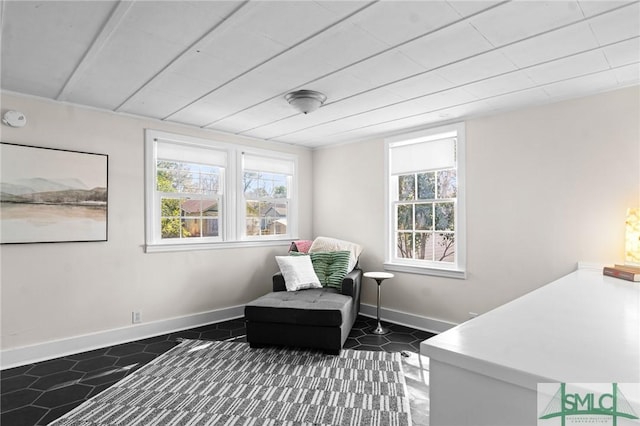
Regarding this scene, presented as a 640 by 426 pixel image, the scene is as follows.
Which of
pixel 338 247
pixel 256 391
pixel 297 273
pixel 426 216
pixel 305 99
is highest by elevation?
pixel 305 99

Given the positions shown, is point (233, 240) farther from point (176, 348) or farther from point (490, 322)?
point (490, 322)

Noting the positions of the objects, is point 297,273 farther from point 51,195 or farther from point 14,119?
point 14,119

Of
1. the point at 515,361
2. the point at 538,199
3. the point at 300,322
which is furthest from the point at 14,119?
the point at 538,199

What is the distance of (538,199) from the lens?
10.7ft

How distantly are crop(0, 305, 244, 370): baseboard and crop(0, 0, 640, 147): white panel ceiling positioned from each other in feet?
7.67

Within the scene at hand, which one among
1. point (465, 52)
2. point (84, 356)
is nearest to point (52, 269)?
point (84, 356)

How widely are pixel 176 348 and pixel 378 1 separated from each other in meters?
3.49

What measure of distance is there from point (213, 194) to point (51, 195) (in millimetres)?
1673

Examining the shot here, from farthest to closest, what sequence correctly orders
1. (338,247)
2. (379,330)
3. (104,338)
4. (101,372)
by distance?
(338,247), (379,330), (104,338), (101,372)

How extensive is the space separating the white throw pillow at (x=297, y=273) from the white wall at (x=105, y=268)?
0.88 meters

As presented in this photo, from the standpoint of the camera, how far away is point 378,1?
68.0 inches

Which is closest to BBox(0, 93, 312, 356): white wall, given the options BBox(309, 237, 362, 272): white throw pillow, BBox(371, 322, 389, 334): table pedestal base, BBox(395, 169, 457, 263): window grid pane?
BBox(309, 237, 362, 272): white throw pillow

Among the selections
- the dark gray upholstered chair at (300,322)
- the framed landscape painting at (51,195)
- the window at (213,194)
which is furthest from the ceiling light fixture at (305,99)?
the framed landscape painting at (51,195)

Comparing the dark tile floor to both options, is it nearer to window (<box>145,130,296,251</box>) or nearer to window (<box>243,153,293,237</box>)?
window (<box>145,130,296,251</box>)
